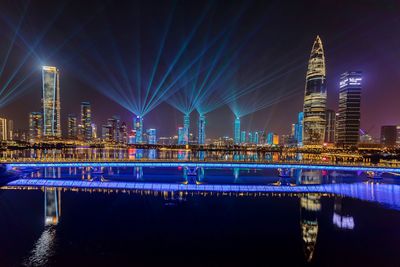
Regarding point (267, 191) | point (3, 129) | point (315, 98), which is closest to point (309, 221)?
point (267, 191)

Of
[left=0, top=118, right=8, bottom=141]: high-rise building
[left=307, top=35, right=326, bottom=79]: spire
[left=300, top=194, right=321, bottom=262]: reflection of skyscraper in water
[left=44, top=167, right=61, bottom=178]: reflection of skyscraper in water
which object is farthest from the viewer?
[left=0, top=118, right=8, bottom=141]: high-rise building

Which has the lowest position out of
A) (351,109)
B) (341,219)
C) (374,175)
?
(341,219)

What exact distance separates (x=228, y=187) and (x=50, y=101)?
180 m

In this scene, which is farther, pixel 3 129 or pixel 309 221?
pixel 3 129

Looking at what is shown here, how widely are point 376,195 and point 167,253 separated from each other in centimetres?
3755

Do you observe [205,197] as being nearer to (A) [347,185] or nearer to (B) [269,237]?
(B) [269,237]

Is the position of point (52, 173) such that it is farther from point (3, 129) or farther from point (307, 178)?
point (3, 129)

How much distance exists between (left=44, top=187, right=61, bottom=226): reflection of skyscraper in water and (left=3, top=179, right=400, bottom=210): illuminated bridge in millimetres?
4175

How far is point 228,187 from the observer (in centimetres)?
4625

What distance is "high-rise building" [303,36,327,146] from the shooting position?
152875 mm

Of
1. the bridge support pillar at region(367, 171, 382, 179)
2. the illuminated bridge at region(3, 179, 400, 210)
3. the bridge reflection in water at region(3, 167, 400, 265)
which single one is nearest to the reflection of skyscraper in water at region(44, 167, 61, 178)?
the bridge reflection in water at region(3, 167, 400, 265)

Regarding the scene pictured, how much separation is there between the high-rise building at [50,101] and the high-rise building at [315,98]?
561 ft

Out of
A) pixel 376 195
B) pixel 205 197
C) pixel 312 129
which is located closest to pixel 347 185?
pixel 376 195

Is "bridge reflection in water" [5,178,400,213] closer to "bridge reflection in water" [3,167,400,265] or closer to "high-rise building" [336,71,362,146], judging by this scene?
"bridge reflection in water" [3,167,400,265]
